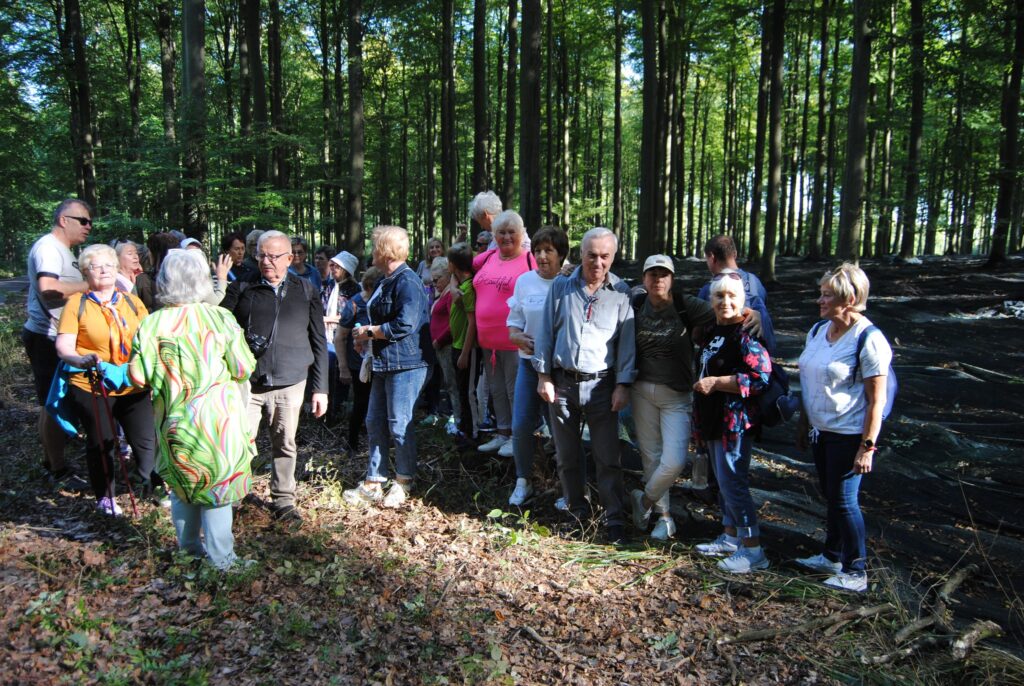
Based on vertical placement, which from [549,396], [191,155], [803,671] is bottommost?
[803,671]

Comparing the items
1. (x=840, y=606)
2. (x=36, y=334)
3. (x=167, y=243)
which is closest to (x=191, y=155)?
(x=167, y=243)

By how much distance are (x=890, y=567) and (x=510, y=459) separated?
9.93 feet

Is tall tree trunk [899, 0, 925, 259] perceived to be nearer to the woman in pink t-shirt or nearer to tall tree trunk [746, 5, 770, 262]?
tall tree trunk [746, 5, 770, 262]

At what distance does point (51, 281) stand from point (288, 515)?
95.3 inches

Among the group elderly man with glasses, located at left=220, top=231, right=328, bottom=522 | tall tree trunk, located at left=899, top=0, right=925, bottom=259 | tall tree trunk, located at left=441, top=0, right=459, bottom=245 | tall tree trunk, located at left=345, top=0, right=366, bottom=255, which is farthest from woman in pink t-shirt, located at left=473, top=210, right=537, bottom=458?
tall tree trunk, located at left=899, top=0, right=925, bottom=259

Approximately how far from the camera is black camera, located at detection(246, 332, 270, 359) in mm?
4340

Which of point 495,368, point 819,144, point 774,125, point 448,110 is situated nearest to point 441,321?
point 495,368

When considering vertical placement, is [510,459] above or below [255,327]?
below

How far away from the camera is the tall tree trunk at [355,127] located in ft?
41.4

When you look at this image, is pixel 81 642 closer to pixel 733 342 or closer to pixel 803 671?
pixel 803 671

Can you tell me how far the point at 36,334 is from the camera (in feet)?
15.8

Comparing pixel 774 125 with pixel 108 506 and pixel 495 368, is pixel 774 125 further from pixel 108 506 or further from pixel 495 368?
pixel 108 506

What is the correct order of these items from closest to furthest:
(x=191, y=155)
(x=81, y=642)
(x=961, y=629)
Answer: (x=81, y=642) → (x=961, y=629) → (x=191, y=155)

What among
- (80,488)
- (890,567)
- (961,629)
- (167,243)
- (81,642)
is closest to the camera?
(81,642)
